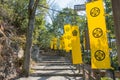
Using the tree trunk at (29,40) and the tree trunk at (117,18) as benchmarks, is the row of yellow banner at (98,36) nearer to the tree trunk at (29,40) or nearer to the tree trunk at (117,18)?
the tree trunk at (117,18)

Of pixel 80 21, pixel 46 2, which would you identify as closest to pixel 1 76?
pixel 46 2

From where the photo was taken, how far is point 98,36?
6.35 metres

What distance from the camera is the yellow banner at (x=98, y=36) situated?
19.3ft

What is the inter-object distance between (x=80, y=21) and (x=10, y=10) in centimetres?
1644

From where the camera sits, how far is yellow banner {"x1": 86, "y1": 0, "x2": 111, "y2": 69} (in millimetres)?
5891

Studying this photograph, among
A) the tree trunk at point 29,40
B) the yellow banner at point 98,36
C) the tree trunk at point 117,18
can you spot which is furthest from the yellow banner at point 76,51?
the tree trunk at point 117,18

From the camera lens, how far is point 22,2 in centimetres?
1656

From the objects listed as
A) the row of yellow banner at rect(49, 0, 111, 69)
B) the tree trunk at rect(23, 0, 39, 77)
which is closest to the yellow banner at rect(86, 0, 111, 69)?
the row of yellow banner at rect(49, 0, 111, 69)

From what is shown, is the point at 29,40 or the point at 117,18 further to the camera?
the point at 29,40

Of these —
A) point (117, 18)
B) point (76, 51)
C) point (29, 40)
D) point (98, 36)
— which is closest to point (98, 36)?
point (98, 36)

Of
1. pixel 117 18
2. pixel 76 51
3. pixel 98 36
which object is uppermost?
pixel 117 18

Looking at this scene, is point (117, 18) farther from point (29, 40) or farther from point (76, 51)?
point (29, 40)

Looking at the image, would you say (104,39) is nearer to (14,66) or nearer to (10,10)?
(14,66)

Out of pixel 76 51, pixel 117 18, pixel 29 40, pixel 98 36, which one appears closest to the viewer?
pixel 117 18
